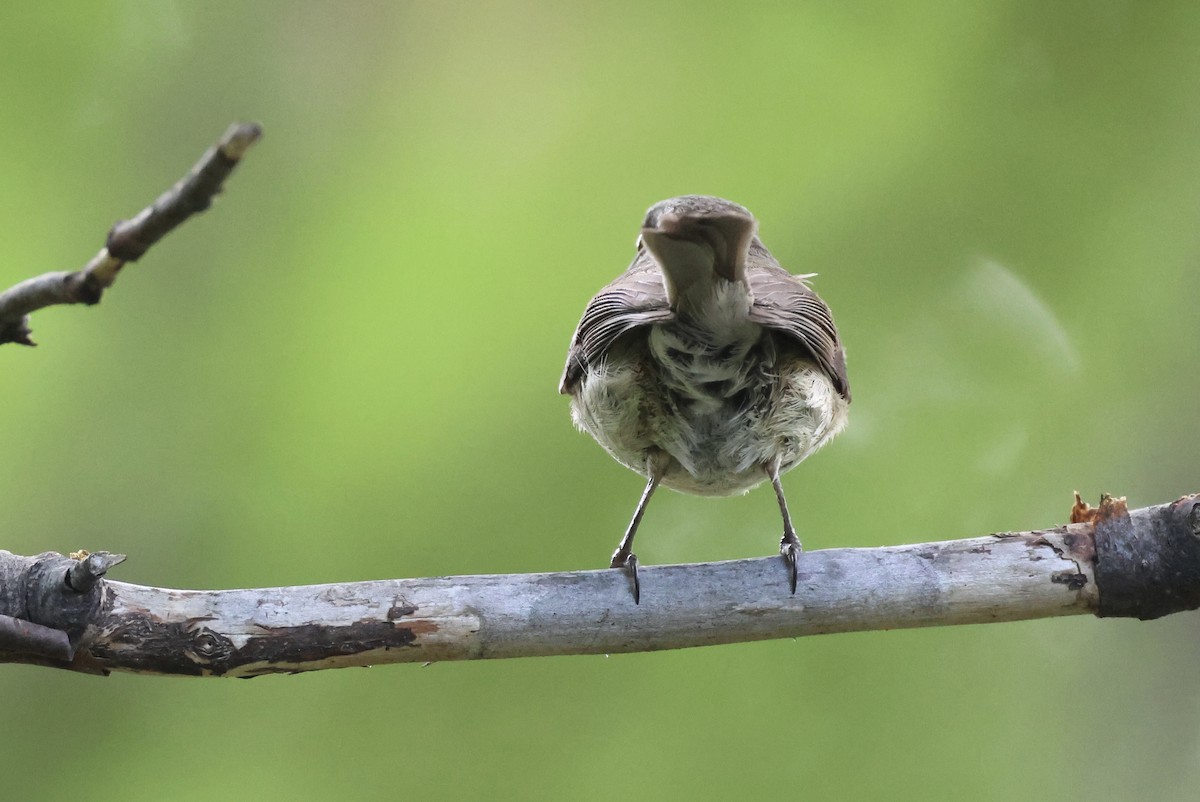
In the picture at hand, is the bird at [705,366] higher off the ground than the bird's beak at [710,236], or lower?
lower

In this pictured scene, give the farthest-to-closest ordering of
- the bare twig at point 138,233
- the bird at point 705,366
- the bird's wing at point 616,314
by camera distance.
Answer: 1. the bird's wing at point 616,314
2. the bird at point 705,366
3. the bare twig at point 138,233

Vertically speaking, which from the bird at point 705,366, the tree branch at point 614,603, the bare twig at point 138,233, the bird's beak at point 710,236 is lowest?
the tree branch at point 614,603

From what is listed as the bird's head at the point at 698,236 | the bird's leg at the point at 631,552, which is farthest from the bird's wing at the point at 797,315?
the bird's leg at the point at 631,552

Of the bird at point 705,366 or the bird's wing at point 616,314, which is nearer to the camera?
the bird at point 705,366

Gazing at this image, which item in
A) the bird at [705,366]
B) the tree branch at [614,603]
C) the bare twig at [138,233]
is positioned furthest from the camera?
the bird at [705,366]

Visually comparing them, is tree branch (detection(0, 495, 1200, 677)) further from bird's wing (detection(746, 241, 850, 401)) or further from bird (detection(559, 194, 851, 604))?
bird's wing (detection(746, 241, 850, 401))

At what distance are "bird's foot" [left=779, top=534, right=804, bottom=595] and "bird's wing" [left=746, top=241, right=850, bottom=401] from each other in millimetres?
410

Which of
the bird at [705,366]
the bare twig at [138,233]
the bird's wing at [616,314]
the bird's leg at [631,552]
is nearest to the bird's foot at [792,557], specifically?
the bird at [705,366]

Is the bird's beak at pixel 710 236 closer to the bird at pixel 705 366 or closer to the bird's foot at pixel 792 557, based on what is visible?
the bird at pixel 705 366

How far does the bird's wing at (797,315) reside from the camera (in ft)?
7.38

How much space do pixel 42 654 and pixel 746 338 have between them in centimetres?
143

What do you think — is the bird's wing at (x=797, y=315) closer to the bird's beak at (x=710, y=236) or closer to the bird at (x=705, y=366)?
the bird at (x=705, y=366)

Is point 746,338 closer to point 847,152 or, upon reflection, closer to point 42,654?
point 42,654

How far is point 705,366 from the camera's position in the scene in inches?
92.4
